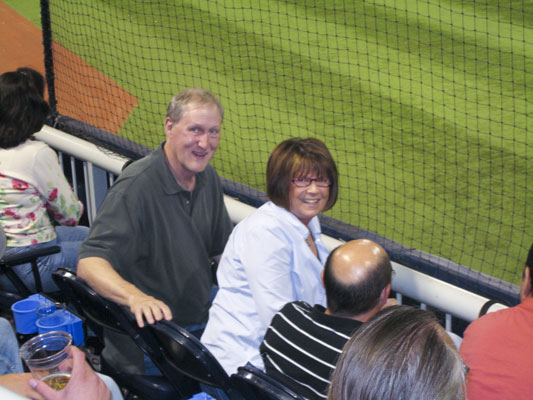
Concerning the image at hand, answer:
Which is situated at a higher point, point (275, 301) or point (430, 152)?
point (275, 301)

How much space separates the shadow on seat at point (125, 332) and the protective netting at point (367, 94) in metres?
1.77

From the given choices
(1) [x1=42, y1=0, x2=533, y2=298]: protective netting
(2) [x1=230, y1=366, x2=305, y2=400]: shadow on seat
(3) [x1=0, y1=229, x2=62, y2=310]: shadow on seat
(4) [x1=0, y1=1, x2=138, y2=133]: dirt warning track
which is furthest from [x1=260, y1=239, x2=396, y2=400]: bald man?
(4) [x1=0, y1=1, x2=138, y2=133]: dirt warning track

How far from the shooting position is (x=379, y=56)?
7.74m

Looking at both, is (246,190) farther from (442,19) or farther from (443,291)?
(442,19)

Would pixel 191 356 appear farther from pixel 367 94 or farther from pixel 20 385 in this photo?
pixel 367 94

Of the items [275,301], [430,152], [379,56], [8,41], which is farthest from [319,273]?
[8,41]

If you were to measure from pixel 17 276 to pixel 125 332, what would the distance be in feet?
2.86

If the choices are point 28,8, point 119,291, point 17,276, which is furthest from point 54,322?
point 28,8

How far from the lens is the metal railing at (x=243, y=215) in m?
2.57

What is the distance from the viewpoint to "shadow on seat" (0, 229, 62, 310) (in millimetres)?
2705

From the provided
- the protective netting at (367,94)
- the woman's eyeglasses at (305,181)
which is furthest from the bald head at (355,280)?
the protective netting at (367,94)

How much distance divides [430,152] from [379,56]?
238 cm

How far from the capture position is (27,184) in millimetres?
3027

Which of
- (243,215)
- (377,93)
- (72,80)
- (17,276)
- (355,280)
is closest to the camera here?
(355,280)
